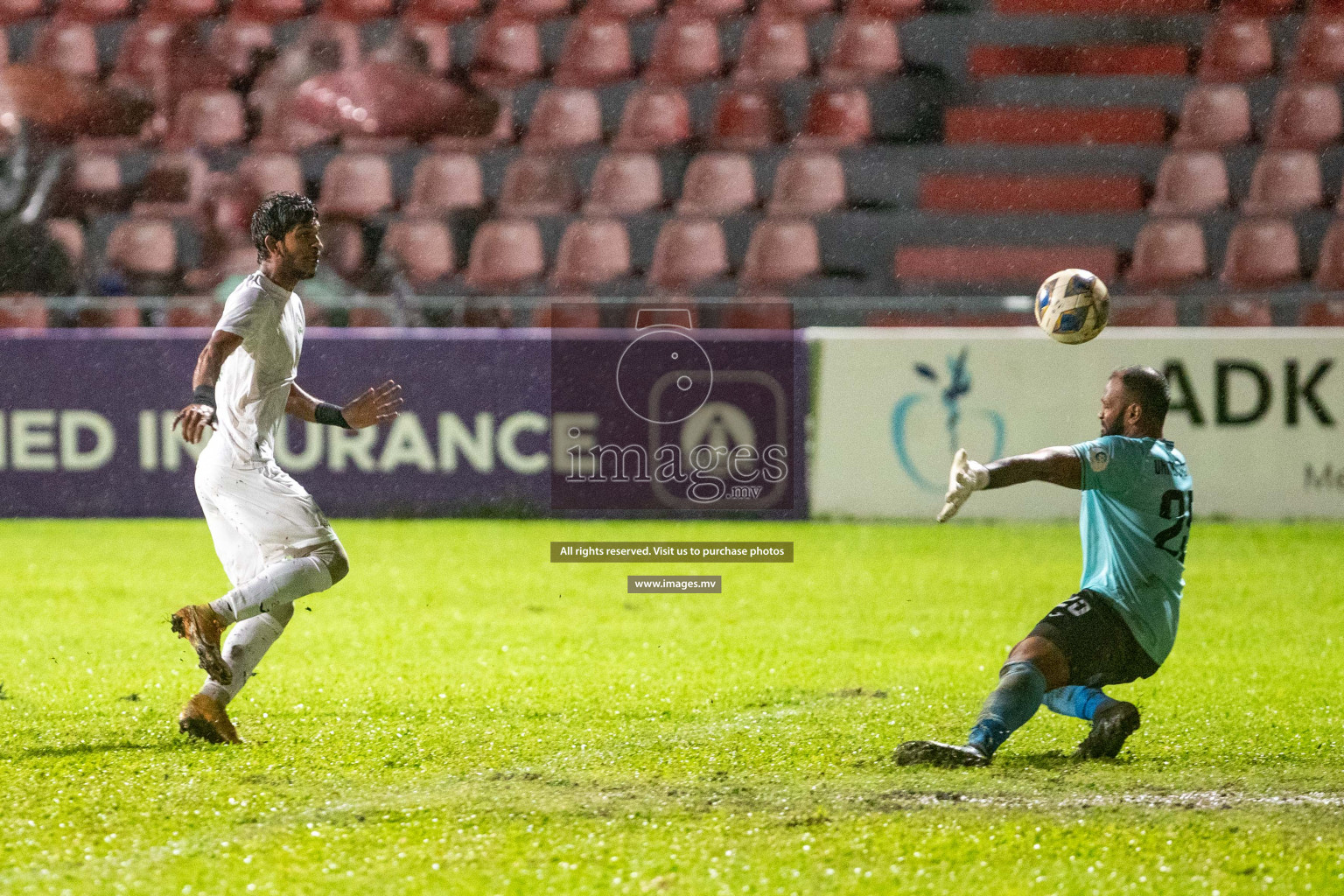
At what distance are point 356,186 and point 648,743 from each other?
9.13m

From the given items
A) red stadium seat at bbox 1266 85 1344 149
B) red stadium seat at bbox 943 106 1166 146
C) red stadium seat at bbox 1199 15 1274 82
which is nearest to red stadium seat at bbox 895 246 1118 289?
red stadium seat at bbox 943 106 1166 146

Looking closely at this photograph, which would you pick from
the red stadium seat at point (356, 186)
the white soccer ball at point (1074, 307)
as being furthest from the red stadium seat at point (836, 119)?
the white soccer ball at point (1074, 307)

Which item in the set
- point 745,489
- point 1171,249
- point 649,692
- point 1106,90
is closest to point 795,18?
point 1106,90

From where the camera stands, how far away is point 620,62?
13914 mm

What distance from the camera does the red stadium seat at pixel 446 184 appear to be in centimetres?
1295

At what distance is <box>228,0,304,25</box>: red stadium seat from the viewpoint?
14.4m

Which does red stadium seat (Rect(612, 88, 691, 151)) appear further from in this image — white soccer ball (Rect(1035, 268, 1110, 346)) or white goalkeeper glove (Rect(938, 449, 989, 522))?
white goalkeeper glove (Rect(938, 449, 989, 522))

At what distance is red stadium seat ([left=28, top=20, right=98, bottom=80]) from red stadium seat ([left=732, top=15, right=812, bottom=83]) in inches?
222

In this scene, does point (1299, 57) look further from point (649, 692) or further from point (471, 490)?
point (649, 692)

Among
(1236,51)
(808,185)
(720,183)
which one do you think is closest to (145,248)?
(720,183)

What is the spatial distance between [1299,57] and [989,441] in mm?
5758

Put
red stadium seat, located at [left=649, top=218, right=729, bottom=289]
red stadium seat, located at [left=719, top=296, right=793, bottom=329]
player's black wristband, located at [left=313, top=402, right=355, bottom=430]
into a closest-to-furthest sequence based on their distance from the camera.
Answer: player's black wristband, located at [left=313, top=402, right=355, bottom=430] < red stadium seat, located at [left=719, top=296, right=793, bottom=329] < red stadium seat, located at [left=649, top=218, right=729, bottom=289]

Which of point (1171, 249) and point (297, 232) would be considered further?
point (1171, 249)

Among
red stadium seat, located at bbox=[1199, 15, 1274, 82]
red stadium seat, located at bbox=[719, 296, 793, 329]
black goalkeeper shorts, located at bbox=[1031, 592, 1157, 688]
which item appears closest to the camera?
black goalkeeper shorts, located at bbox=[1031, 592, 1157, 688]
